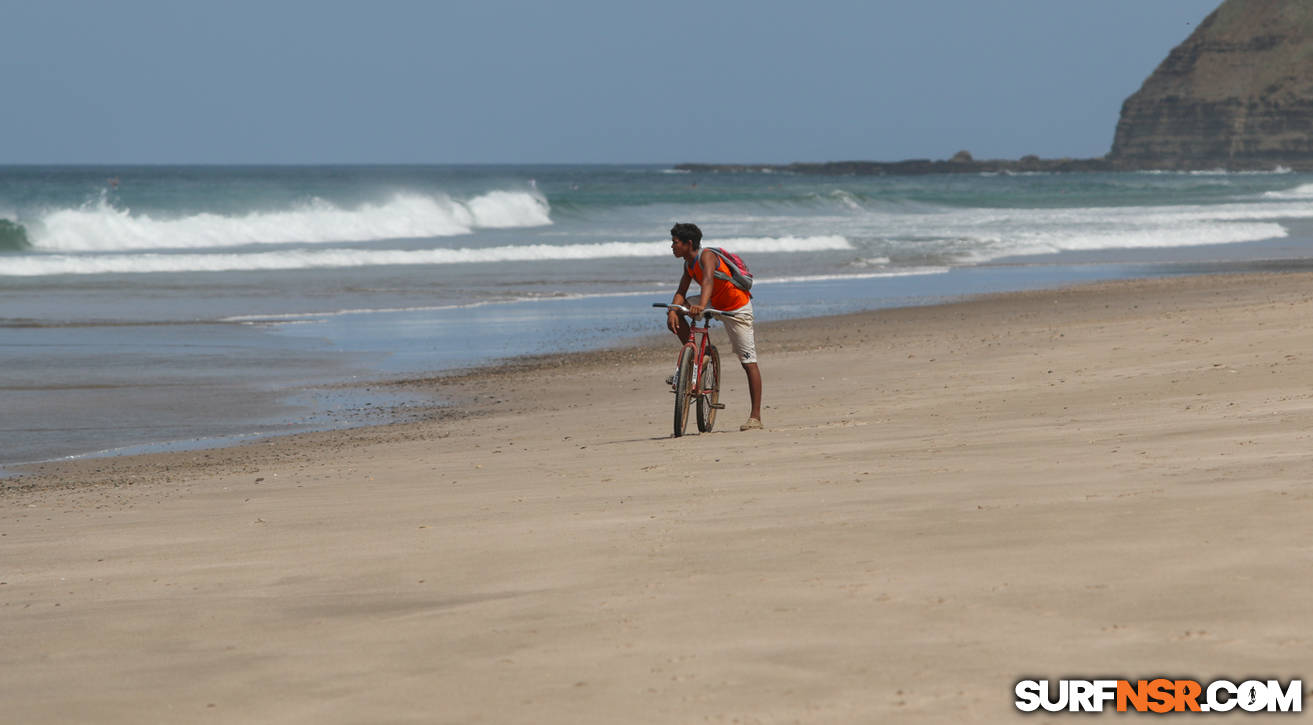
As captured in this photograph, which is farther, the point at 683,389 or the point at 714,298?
the point at 714,298

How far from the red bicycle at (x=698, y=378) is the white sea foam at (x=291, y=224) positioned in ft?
112

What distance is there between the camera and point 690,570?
465 centimetres

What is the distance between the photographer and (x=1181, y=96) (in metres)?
182

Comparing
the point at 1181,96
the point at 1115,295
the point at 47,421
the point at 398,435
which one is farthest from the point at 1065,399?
the point at 1181,96

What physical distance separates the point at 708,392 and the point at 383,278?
18.9 metres

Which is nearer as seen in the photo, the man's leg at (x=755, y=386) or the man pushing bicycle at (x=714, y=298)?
the man pushing bicycle at (x=714, y=298)

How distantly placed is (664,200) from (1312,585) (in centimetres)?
6649

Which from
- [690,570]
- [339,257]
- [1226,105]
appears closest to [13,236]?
[339,257]

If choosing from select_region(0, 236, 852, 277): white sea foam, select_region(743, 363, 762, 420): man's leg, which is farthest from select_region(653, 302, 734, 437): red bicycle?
select_region(0, 236, 852, 277): white sea foam

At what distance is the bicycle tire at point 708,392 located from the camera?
941cm

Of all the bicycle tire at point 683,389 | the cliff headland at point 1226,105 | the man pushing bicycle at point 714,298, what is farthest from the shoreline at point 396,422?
the cliff headland at point 1226,105

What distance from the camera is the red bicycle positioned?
30.1ft

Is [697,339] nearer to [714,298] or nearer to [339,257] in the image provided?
[714,298]

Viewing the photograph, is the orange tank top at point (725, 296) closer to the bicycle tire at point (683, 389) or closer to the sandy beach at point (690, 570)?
the bicycle tire at point (683, 389)
